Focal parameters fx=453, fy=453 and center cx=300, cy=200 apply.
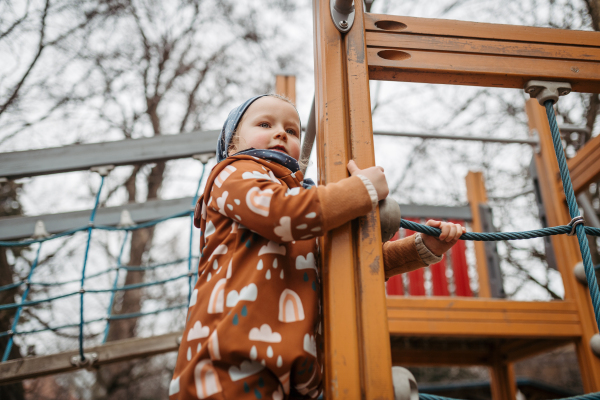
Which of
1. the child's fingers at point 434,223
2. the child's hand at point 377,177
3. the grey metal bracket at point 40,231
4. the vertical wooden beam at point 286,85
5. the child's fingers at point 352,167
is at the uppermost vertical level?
the vertical wooden beam at point 286,85

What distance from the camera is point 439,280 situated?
3.21m

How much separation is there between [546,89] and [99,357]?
2127 millimetres

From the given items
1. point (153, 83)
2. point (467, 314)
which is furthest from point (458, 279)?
point (153, 83)

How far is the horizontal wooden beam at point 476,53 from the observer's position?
1.16m

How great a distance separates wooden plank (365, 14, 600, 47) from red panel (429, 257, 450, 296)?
6.95ft

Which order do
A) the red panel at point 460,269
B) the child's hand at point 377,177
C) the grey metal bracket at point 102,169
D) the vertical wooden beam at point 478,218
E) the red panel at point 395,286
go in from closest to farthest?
the child's hand at point 377,177 → the grey metal bracket at point 102,169 → the red panel at point 395,286 → the red panel at point 460,269 → the vertical wooden beam at point 478,218

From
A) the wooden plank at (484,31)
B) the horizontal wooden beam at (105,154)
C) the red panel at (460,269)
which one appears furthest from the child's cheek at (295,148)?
the red panel at (460,269)

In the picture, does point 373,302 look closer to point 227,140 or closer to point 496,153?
point 227,140

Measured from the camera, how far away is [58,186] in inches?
223

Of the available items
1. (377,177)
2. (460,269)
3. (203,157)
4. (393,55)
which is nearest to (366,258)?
(377,177)

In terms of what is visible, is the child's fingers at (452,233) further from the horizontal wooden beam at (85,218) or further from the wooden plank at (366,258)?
the horizontal wooden beam at (85,218)

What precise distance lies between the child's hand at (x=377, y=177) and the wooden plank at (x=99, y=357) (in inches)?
59.9

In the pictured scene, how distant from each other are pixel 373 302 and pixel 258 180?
341 mm

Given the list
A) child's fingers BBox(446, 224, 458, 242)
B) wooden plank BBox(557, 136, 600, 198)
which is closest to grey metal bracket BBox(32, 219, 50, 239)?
child's fingers BBox(446, 224, 458, 242)
